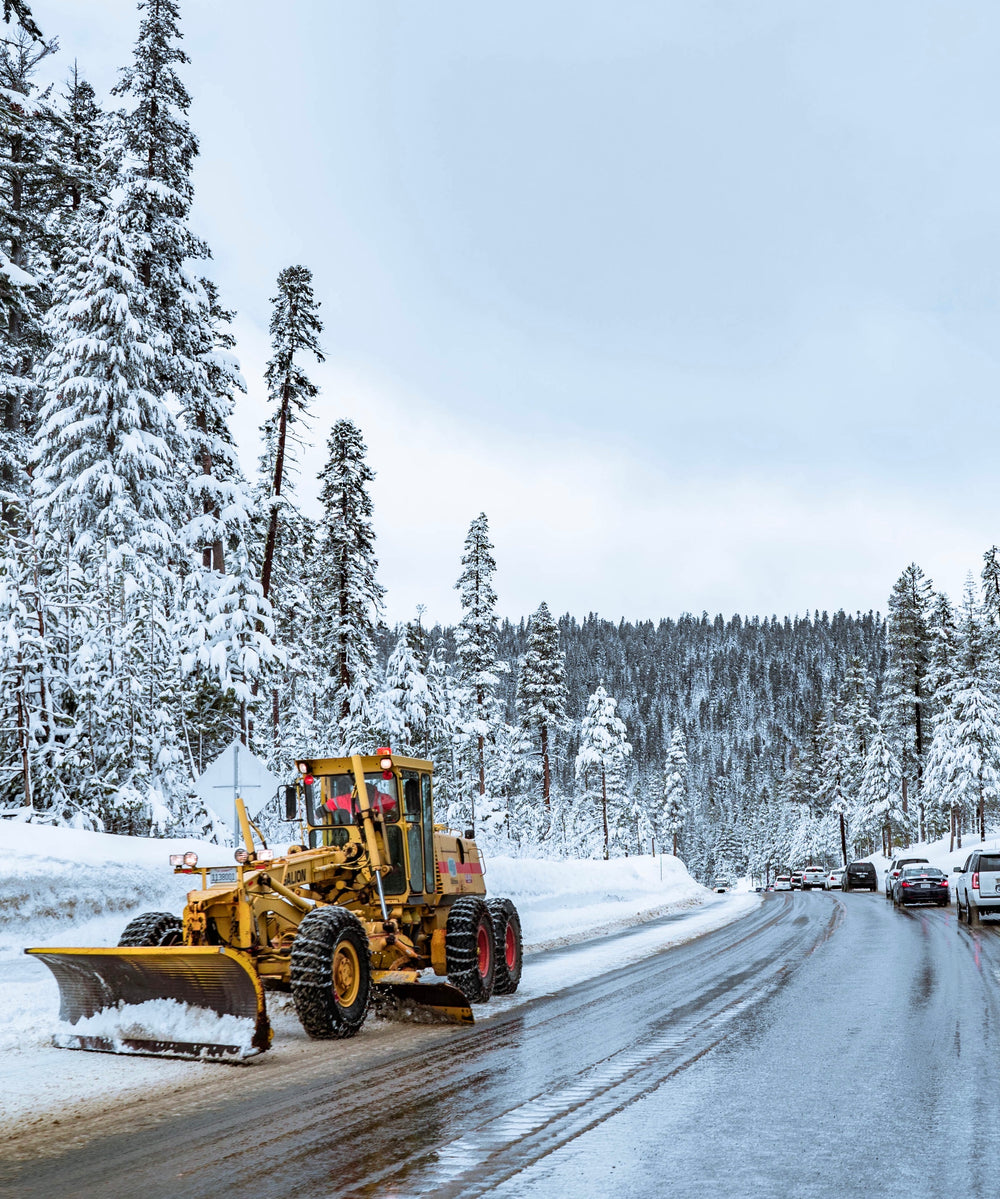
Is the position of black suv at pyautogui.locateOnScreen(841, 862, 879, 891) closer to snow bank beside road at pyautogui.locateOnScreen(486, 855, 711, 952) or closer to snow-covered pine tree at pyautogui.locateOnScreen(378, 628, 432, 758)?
snow bank beside road at pyautogui.locateOnScreen(486, 855, 711, 952)

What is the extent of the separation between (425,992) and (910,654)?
67.2 metres

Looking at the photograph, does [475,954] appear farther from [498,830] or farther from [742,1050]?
→ [498,830]

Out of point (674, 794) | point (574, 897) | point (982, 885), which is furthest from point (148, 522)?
point (674, 794)

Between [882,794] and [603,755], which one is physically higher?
[603,755]

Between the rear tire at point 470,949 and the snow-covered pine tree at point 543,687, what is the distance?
44.2 m

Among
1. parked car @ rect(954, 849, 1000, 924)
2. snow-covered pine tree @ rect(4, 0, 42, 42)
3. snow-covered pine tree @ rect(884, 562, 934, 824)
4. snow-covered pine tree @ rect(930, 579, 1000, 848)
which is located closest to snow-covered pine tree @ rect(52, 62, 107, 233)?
snow-covered pine tree @ rect(4, 0, 42, 42)

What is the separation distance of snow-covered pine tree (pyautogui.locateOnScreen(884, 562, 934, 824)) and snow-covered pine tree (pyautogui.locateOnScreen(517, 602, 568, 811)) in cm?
2666

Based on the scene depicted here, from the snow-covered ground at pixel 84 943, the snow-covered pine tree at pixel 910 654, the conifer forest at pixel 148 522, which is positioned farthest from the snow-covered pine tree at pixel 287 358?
the snow-covered pine tree at pixel 910 654

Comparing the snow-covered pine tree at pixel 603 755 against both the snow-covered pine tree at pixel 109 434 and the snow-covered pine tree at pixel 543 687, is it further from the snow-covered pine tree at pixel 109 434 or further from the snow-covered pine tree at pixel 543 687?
the snow-covered pine tree at pixel 109 434

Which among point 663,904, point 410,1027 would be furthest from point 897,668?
point 410,1027

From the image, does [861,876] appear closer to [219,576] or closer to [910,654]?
[910,654]

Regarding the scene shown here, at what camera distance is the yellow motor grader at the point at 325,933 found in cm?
909

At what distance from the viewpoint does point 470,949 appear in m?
11.9

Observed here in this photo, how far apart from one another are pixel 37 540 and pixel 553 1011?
1370cm
